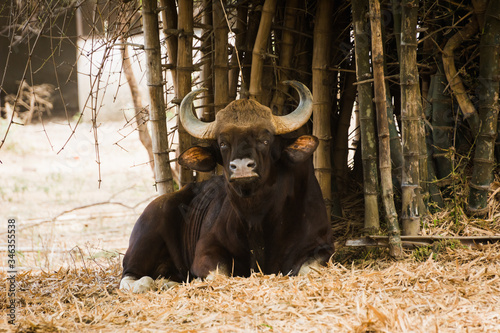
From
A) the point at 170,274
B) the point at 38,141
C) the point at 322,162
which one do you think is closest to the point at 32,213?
the point at 38,141

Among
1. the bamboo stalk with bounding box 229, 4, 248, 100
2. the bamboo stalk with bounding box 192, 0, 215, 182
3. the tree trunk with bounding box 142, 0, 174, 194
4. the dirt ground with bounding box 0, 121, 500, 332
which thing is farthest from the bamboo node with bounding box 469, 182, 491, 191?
the tree trunk with bounding box 142, 0, 174, 194

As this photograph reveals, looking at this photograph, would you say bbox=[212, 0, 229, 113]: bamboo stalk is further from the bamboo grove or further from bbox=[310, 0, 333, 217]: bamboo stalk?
bbox=[310, 0, 333, 217]: bamboo stalk

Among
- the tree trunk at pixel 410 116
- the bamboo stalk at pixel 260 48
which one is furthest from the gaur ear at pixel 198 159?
the tree trunk at pixel 410 116

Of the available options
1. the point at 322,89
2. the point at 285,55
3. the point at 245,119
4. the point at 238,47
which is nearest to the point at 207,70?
the point at 238,47

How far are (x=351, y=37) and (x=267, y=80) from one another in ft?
2.72

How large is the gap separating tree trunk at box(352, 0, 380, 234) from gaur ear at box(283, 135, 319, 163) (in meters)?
0.58

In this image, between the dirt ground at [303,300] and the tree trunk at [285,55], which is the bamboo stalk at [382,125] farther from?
the tree trunk at [285,55]

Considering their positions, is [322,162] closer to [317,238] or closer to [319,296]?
[317,238]

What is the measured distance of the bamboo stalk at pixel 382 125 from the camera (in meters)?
4.03

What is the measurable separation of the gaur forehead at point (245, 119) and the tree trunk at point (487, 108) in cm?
161

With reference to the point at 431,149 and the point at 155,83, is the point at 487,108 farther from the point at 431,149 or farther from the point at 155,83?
the point at 155,83

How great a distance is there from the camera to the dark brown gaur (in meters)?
3.97

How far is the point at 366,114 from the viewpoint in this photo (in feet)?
14.6

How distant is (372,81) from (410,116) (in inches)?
17.4
